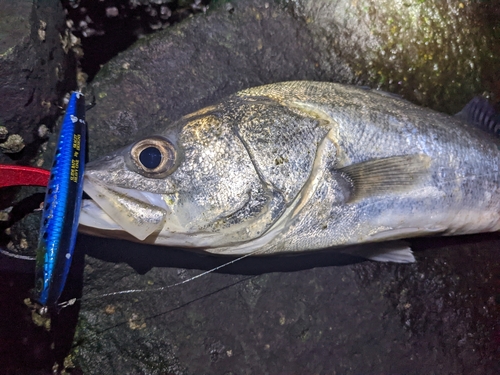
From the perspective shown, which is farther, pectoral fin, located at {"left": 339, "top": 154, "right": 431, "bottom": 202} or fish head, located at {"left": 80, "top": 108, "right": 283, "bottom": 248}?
pectoral fin, located at {"left": 339, "top": 154, "right": 431, "bottom": 202}

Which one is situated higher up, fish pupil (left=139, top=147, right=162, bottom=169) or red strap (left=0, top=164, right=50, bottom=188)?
fish pupil (left=139, top=147, right=162, bottom=169)

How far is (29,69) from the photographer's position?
2.02 meters

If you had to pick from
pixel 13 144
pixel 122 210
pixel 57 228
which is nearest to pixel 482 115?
pixel 122 210

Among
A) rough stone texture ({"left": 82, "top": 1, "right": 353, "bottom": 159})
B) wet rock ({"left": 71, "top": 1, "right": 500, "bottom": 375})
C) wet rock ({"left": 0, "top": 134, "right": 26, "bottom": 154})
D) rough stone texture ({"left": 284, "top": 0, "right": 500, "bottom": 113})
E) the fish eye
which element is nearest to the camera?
the fish eye

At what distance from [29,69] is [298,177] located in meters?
1.62

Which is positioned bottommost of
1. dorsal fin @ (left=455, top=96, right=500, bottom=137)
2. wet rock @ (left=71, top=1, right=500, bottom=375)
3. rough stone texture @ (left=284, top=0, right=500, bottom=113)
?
wet rock @ (left=71, top=1, right=500, bottom=375)

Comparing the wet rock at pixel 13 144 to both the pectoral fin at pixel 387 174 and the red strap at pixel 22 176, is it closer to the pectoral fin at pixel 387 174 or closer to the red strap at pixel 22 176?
the red strap at pixel 22 176

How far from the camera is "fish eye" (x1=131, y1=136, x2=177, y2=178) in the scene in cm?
175

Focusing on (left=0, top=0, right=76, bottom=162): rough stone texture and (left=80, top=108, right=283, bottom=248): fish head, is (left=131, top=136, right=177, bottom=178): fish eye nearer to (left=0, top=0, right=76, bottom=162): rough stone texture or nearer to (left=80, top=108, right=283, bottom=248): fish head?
(left=80, top=108, right=283, bottom=248): fish head

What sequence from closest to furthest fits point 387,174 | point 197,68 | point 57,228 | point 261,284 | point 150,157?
point 57,228, point 150,157, point 387,174, point 261,284, point 197,68

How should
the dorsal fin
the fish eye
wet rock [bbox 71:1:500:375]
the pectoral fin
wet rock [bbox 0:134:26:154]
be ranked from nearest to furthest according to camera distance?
the fish eye
the pectoral fin
wet rock [bbox 0:134:26:154]
wet rock [bbox 71:1:500:375]
the dorsal fin

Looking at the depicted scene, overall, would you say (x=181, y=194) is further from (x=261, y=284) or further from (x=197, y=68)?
(x=197, y=68)

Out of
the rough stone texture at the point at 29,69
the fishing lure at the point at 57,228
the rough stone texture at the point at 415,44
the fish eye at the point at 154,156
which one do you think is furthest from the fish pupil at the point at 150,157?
the rough stone texture at the point at 415,44

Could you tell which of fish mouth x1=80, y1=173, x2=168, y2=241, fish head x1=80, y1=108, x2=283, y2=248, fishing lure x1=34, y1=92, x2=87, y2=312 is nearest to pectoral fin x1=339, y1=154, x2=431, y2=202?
fish head x1=80, y1=108, x2=283, y2=248
